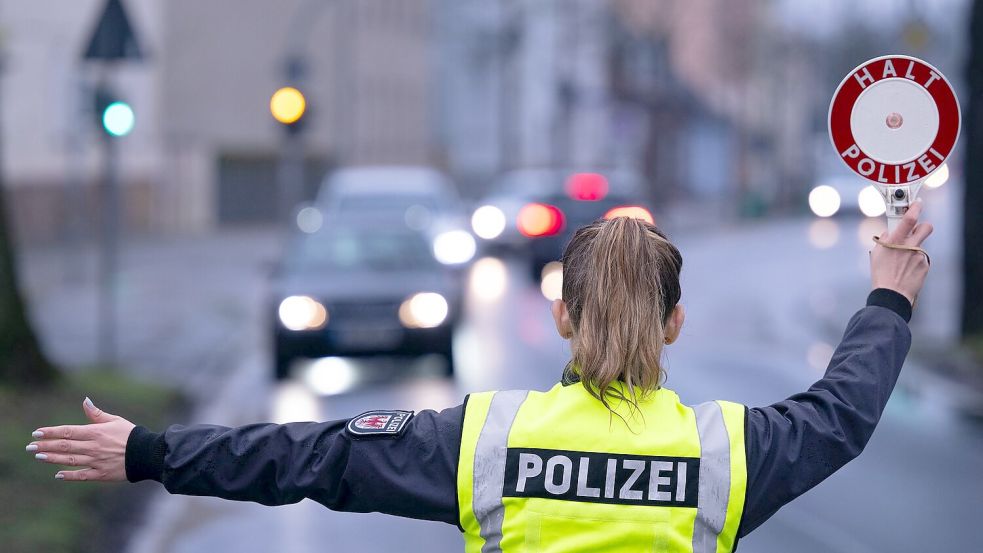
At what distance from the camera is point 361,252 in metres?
15.1

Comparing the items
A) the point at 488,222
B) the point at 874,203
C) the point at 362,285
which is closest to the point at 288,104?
the point at 362,285

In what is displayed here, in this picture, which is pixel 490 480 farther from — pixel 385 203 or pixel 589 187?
pixel 589 187

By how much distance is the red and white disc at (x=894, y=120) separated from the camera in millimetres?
3311

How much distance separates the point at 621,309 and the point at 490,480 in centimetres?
38

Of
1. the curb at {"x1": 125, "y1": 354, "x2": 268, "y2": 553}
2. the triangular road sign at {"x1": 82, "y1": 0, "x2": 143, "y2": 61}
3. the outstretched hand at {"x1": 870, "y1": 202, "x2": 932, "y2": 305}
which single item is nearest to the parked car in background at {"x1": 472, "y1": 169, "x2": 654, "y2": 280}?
the curb at {"x1": 125, "y1": 354, "x2": 268, "y2": 553}

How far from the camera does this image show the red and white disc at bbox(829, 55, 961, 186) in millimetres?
3311

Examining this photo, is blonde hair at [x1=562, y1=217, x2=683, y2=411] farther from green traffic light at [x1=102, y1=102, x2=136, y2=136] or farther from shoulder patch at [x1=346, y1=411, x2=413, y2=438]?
green traffic light at [x1=102, y1=102, x2=136, y2=136]

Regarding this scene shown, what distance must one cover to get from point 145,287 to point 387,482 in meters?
23.1

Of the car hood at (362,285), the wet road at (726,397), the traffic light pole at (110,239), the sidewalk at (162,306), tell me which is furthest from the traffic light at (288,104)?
the traffic light pole at (110,239)

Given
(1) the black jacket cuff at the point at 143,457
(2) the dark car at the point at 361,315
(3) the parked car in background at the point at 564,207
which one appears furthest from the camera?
(3) the parked car in background at the point at 564,207

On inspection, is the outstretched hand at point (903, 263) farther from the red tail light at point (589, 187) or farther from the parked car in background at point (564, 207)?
the red tail light at point (589, 187)

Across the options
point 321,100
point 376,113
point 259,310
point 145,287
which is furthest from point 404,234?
point 376,113

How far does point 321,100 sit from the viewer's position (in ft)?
174

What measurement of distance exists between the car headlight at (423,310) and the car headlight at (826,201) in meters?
34.4
